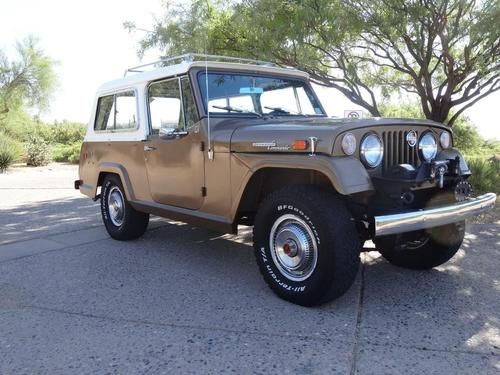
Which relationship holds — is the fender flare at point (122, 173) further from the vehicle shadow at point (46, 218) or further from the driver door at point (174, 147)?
the vehicle shadow at point (46, 218)

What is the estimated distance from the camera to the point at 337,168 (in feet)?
10.9

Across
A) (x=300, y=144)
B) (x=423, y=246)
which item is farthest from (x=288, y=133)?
(x=423, y=246)

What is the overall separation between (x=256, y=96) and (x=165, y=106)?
979 millimetres

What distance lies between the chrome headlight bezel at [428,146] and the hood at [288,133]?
0.10 meters

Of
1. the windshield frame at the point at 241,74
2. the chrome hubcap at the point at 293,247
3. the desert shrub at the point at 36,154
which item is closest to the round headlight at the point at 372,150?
the chrome hubcap at the point at 293,247

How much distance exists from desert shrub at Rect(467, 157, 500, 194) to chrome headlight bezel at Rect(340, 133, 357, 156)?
6487mm

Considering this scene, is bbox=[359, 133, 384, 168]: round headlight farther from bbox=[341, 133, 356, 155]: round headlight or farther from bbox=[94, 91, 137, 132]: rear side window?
bbox=[94, 91, 137, 132]: rear side window

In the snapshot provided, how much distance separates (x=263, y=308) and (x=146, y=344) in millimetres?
975

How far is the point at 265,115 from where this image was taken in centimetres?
476

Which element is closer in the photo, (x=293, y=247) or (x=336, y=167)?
(x=336, y=167)

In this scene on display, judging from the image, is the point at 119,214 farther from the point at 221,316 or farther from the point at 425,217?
the point at 425,217

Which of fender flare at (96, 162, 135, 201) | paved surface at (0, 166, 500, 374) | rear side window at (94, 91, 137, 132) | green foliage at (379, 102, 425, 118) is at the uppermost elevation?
green foliage at (379, 102, 425, 118)

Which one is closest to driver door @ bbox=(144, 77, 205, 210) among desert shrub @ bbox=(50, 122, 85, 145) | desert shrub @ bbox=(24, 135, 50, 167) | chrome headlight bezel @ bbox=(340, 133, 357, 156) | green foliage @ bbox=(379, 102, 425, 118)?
chrome headlight bezel @ bbox=(340, 133, 357, 156)

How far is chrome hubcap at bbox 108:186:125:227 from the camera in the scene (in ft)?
19.6
